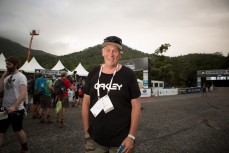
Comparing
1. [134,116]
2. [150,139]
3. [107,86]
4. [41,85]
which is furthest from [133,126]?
[41,85]

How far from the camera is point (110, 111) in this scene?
216cm

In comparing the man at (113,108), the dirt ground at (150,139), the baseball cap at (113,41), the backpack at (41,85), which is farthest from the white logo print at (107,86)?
the backpack at (41,85)

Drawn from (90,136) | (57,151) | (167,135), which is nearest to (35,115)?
(57,151)

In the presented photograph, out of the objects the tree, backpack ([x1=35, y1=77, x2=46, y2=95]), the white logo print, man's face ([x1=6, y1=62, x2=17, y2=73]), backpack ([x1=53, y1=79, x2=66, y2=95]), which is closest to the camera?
the white logo print

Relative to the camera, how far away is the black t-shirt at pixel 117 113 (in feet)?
7.02

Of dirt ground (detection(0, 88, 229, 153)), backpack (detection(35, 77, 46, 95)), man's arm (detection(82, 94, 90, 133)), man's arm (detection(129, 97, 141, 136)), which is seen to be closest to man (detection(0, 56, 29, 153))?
dirt ground (detection(0, 88, 229, 153))

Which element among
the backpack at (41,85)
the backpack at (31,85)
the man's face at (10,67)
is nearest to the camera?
the man's face at (10,67)

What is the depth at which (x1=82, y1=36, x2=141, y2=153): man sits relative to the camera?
7.02 ft

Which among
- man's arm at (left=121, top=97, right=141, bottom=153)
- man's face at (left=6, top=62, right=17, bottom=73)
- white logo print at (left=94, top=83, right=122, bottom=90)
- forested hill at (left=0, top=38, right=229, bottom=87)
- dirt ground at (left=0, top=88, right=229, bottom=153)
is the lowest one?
dirt ground at (left=0, top=88, right=229, bottom=153)

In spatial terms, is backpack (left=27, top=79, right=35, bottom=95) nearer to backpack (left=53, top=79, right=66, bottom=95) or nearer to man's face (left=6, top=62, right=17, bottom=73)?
backpack (left=53, top=79, right=66, bottom=95)

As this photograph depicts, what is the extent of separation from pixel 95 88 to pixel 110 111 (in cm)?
30

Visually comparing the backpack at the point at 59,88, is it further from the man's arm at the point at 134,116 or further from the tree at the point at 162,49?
the tree at the point at 162,49

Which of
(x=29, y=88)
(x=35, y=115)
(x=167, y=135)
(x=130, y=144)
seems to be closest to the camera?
(x=130, y=144)

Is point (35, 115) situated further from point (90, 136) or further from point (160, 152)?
point (90, 136)
